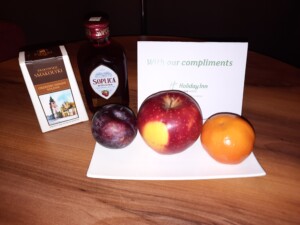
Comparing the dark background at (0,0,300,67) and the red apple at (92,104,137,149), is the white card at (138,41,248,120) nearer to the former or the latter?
the red apple at (92,104,137,149)

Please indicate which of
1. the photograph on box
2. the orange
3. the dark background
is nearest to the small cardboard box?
the photograph on box

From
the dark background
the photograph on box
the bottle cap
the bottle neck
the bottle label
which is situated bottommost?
the dark background

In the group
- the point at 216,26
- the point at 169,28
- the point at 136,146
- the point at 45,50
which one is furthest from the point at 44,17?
the point at 136,146

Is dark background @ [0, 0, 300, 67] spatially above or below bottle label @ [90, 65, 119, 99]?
below

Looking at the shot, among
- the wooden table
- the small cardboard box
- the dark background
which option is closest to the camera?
the wooden table

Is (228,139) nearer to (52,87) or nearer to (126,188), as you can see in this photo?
(126,188)

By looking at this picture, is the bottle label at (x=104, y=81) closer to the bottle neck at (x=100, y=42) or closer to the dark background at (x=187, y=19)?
the bottle neck at (x=100, y=42)
